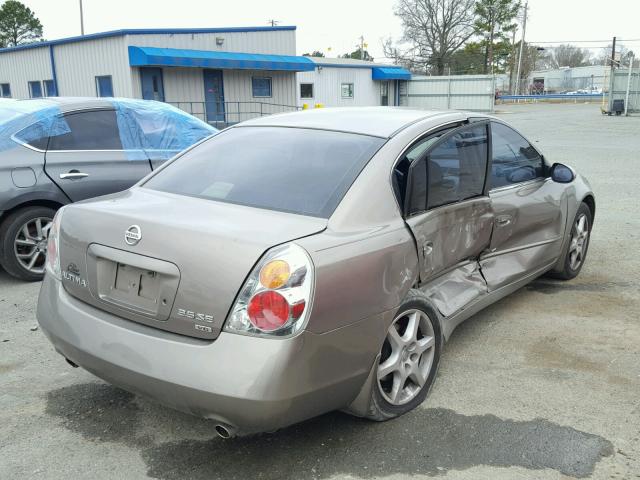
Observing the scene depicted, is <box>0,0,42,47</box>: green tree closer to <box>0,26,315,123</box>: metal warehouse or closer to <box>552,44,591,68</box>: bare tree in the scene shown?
<box>0,26,315,123</box>: metal warehouse

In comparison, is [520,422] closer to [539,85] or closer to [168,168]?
[168,168]

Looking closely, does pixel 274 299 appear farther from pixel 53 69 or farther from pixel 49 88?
pixel 49 88

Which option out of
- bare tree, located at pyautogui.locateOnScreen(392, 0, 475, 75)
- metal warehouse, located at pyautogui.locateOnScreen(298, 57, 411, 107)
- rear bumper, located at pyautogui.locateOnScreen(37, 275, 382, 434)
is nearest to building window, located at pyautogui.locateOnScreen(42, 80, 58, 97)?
metal warehouse, located at pyautogui.locateOnScreen(298, 57, 411, 107)

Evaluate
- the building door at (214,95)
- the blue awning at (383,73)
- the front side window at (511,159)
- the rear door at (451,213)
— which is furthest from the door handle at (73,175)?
the blue awning at (383,73)

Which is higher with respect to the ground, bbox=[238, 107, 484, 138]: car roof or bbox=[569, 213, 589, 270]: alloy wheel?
bbox=[238, 107, 484, 138]: car roof

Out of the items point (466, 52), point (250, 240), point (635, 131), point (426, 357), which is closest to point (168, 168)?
point (250, 240)

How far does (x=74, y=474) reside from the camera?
2604 mm

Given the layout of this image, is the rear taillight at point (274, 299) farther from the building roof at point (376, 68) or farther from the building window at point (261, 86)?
the building roof at point (376, 68)

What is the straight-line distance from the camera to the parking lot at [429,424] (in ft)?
8.72

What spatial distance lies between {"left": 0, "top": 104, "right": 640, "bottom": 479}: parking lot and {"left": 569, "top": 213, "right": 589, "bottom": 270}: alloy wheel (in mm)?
822

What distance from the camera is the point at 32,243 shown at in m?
5.29

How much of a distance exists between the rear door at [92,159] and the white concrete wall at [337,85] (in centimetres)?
2672

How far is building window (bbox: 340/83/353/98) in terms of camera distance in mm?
35794

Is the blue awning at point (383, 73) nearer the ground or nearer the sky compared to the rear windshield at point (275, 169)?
nearer the sky
